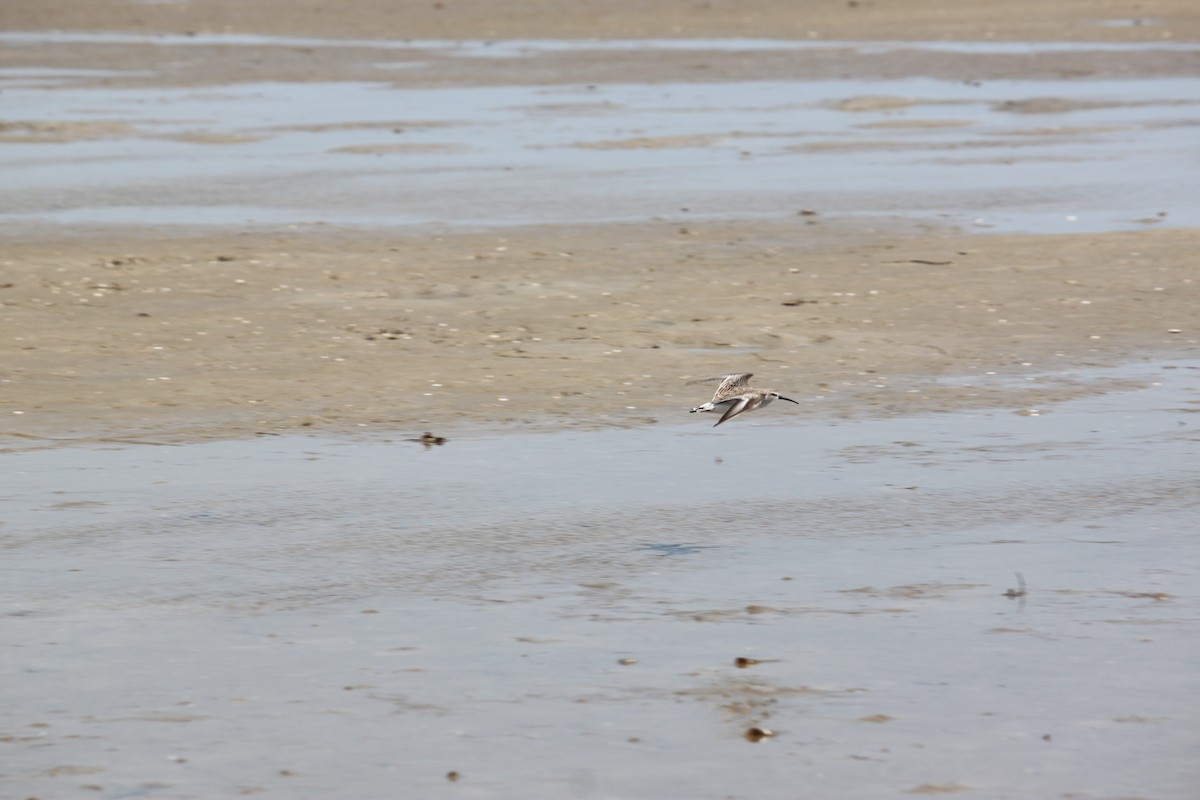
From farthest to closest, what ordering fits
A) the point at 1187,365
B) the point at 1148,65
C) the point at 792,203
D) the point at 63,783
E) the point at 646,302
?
the point at 1148,65 < the point at 792,203 < the point at 646,302 < the point at 1187,365 < the point at 63,783

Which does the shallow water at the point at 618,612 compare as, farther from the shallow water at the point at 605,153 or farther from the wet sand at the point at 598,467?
the shallow water at the point at 605,153

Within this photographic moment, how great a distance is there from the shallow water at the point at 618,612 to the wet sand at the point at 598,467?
2 cm

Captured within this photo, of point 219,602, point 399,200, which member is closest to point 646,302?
point 399,200

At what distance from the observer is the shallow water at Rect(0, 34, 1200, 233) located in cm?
1593

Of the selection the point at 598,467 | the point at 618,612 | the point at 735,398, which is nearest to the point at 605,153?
the point at 598,467

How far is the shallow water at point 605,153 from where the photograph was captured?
15930mm

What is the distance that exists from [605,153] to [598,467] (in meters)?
10.6

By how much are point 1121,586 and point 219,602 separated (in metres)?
3.16

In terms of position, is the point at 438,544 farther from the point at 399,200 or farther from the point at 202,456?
the point at 399,200

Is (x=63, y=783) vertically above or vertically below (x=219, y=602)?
below

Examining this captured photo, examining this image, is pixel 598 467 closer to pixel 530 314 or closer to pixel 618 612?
pixel 618 612

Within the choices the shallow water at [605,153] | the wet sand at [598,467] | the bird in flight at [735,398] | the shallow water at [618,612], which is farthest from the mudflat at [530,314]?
the bird in flight at [735,398]

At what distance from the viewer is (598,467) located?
8.94 meters

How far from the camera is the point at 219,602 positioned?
23.5 ft
